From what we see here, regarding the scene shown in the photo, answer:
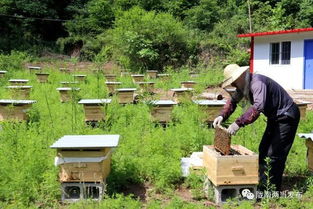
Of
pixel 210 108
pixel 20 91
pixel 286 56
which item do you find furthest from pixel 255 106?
pixel 286 56

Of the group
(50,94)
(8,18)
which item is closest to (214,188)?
(50,94)

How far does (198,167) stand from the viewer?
4.72 meters

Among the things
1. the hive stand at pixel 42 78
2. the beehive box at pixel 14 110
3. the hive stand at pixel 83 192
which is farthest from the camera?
the hive stand at pixel 42 78

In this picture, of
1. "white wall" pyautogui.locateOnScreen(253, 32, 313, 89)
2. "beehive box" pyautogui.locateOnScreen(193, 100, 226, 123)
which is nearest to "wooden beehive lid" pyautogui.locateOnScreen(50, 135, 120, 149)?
"beehive box" pyautogui.locateOnScreen(193, 100, 226, 123)

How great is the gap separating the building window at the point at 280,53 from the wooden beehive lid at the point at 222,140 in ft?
36.9

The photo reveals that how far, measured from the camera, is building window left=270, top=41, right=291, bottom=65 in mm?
14484

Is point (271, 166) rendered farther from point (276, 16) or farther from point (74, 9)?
point (74, 9)

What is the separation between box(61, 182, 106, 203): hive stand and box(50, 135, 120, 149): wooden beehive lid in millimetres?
431

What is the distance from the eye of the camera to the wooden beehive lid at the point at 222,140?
13.0ft

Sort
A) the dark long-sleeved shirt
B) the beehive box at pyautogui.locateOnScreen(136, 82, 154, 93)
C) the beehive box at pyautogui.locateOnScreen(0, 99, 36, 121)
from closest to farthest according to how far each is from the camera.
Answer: the dark long-sleeved shirt, the beehive box at pyautogui.locateOnScreen(0, 99, 36, 121), the beehive box at pyautogui.locateOnScreen(136, 82, 154, 93)

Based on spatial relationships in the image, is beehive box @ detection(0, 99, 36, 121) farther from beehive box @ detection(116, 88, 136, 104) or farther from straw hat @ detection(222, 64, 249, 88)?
straw hat @ detection(222, 64, 249, 88)

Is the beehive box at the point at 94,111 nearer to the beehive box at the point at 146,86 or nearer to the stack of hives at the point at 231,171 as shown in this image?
the stack of hives at the point at 231,171

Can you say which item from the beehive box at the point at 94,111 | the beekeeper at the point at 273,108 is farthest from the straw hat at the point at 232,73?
the beehive box at the point at 94,111

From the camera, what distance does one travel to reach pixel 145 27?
1978 centimetres
